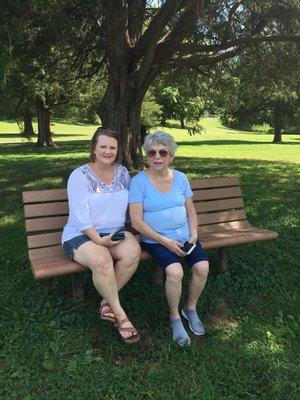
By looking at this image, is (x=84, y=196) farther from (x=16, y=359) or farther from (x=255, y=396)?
(x=255, y=396)


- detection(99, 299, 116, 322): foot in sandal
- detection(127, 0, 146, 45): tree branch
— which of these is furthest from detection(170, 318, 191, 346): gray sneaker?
detection(127, 0, 146, 45): tree branch

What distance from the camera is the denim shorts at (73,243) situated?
12.4 feet

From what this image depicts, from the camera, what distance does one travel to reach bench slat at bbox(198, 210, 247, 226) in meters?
5.08

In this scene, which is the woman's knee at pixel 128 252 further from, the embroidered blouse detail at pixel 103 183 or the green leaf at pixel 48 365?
the green leaf at pixel 48 365

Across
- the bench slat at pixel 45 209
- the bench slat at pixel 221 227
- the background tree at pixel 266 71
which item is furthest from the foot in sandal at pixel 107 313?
the background tree at pixel 266 71

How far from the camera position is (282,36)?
974 centimetres

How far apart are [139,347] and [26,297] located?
120cm

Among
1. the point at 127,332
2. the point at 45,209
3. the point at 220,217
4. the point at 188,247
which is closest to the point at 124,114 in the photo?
the point at 220,217

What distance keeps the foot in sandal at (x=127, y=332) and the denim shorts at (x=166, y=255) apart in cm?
55

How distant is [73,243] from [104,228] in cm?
28

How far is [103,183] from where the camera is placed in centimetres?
400

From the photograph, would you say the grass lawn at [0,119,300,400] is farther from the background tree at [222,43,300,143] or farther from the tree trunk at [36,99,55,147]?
the tree trunk at [36,99,55,147]

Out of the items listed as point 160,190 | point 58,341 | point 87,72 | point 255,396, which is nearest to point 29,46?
point 87,72

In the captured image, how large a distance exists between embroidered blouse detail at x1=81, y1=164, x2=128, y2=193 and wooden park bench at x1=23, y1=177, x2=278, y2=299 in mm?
495
